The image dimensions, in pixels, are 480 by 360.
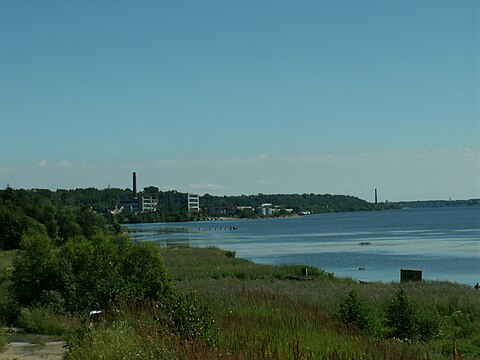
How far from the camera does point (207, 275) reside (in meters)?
40.2

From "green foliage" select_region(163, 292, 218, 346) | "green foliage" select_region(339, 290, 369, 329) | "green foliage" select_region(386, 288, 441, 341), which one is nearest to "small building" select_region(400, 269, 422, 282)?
"green foliage" select_region(386, 288, 441, 341)

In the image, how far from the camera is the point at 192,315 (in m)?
10.3

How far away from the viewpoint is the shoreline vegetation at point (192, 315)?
920cm

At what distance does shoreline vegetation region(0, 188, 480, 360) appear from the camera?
30.2ft

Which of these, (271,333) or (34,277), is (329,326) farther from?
(34,277)

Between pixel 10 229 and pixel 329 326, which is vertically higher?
pixel 10 229

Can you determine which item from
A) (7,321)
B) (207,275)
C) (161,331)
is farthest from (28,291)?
(207,275)

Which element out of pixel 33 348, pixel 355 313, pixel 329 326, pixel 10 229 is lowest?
pixel 33 348

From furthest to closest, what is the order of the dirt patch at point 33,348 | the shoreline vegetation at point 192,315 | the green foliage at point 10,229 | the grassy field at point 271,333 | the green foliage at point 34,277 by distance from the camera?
1. the green foliage at point 10,229
2. the green foliage at point 34,277
3. the dirt patch at point 33,348
4. the shoreline vegetation at point 192,315
5. the grassy field at point 271,333

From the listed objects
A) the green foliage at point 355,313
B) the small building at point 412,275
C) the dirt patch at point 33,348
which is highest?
the green foliage at point 355,313

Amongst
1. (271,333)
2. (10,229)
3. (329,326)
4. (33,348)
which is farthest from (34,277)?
(10,229)

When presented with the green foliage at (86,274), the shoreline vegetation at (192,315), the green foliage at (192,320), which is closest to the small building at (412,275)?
the shoreline vegetation at (192,315)

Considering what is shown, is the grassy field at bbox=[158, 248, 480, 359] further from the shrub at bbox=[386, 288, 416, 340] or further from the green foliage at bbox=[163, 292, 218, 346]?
the shrub at bbox=[386, 288, 416, 340]

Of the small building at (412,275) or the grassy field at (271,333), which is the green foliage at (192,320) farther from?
the small building at (412,275)
